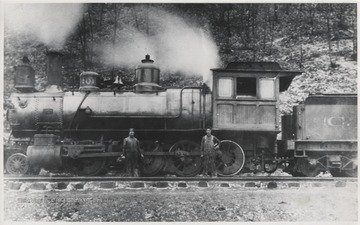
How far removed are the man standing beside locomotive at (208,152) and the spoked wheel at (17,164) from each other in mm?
4614

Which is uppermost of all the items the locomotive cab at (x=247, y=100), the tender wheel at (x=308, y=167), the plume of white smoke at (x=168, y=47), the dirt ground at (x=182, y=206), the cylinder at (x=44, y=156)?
the plume of white smoke at (x=168, y=47)

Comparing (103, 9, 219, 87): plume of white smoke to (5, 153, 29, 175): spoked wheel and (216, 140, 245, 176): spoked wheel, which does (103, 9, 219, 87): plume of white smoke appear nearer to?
(216, 140, 245, 176): spoked wheel

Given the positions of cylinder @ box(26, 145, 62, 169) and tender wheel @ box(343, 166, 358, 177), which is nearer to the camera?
cylinder @ box(26, 145, 62, 169)

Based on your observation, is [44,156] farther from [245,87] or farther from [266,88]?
[266,88]

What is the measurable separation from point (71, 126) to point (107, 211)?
13.2 feet

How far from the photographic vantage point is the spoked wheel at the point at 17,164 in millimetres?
9891

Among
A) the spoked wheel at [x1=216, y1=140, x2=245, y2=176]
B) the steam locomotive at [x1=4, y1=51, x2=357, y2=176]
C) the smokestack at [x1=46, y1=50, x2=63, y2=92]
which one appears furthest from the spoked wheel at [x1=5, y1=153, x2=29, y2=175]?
the spoked wheel at [x1=216, y1=140, x2=245, y2=176]

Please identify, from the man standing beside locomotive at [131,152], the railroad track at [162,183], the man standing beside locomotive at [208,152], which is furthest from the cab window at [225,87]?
the man standing beside locomotive at [131,152]

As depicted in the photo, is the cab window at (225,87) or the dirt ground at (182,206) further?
the cab window at (225,87)

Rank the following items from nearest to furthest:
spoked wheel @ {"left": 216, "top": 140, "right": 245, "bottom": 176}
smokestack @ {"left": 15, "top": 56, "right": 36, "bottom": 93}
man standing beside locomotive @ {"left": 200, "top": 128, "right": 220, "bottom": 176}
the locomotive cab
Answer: man standing beside locomotive @ {"left": 200, "top": 128, "right": 220, "bottom": 176} < the locomotive cab < spoked wheel @ {"left": 216, "top": 140, "right": 245, "bottom": 176} < smokestack @ {"left": 15, "top": 56, "right": 36, "bottom": 93}

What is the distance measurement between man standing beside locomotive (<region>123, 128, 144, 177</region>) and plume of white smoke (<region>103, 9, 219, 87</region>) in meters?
10.4

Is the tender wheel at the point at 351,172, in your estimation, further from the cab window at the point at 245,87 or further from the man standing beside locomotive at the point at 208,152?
the man standing beside locomotive at the point at 208,152

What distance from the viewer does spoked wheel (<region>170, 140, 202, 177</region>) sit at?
9.94 metres

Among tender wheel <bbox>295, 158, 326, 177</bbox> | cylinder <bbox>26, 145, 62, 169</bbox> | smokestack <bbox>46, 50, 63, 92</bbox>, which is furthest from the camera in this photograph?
smokestack <bbox>46, 50, 63, 92</bbox>
